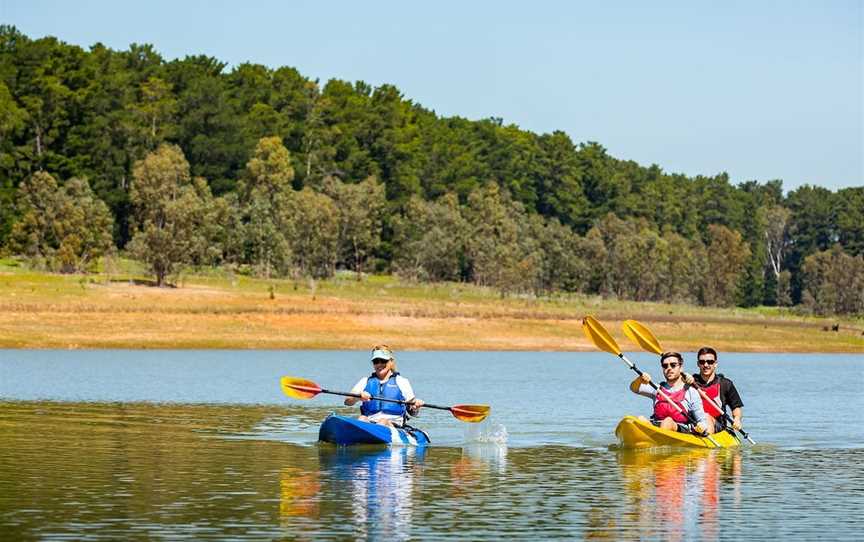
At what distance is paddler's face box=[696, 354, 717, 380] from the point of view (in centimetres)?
3203

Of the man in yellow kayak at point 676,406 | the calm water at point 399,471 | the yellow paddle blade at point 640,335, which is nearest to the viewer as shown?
the calm water at point 399,471

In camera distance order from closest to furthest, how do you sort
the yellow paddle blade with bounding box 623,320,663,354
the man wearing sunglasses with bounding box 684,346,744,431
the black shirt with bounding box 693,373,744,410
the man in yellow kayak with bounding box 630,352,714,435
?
the man in yellow kayak with bounding box 630,352,714,435 < the man wearing sunglasses with bounding box 684,346,744,431 < the black shirt with bounding box 693,373,744,410 < the yellow paddle blade with bounding box 623,320,663,354

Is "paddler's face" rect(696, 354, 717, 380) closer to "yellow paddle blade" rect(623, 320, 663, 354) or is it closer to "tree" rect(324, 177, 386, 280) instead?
"yellow paddle blade" rect(623, 320, 663, 354)

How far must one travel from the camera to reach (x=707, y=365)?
32.2 metres

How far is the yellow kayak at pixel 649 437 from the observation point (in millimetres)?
31438

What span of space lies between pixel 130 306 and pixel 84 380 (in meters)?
29.0

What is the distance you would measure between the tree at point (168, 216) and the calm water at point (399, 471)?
4048 cm

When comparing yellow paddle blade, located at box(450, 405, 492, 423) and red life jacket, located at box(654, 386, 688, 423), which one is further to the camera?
yellow paddle blade, located at box(450, 405, 492, 423)

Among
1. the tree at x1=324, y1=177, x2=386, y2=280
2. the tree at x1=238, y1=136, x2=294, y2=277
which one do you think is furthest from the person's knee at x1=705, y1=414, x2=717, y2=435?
the tree at x1=324, y1=177, x2=386, y2=280

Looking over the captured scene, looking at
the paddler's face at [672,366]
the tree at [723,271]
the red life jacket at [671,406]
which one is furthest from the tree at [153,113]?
the paddler's face at [672,366]

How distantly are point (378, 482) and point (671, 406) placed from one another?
28.0 ft

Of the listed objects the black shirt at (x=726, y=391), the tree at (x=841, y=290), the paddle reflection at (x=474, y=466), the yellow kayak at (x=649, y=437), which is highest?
the tree at (x=841, y=290)

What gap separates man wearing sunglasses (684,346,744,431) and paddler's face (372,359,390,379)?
6330mm

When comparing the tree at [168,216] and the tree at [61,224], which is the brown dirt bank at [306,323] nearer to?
the tree at [168,216]
